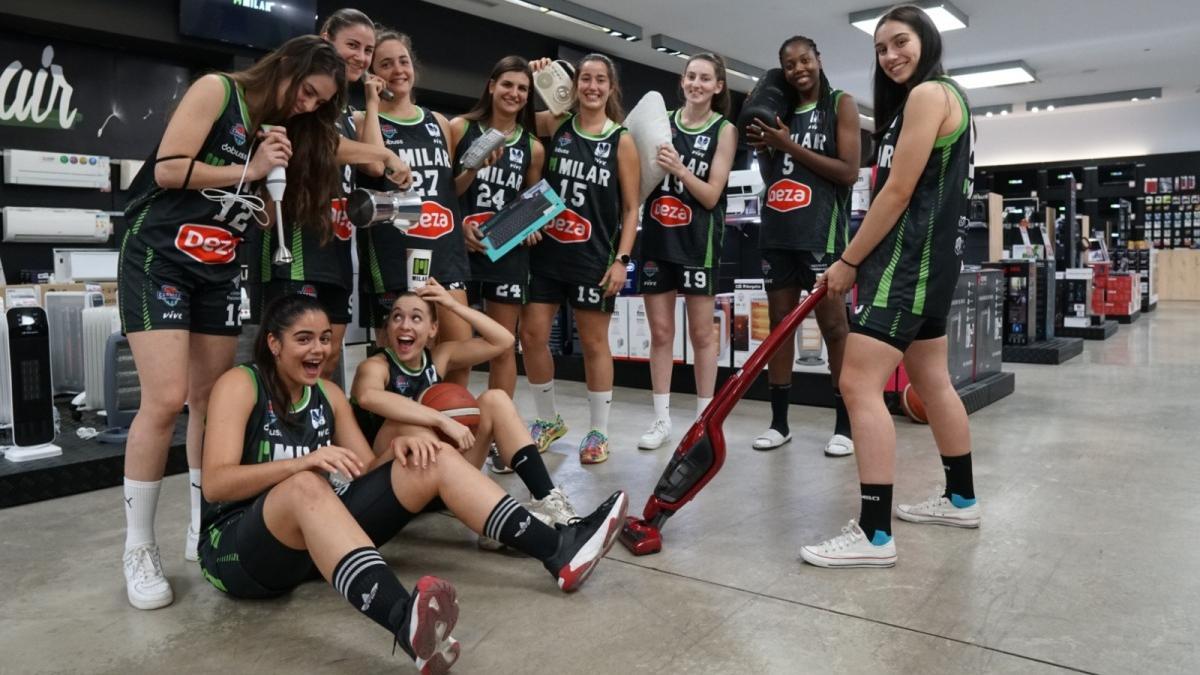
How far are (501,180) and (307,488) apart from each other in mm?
1717

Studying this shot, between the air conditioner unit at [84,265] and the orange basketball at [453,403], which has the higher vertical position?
the air conditioner unit at [84,265]

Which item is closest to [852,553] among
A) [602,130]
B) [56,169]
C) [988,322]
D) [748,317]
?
[602,130]

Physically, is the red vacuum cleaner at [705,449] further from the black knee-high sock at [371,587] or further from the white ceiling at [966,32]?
the white ceiling at [966,32]

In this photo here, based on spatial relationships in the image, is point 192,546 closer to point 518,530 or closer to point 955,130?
point 518,530

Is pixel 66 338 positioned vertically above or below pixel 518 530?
above

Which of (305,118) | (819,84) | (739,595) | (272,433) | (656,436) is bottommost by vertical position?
(739,595)

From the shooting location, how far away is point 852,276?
223cm

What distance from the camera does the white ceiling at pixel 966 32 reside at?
8.38 meters

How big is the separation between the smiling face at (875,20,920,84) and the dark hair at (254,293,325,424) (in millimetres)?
1548

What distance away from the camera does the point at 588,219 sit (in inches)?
129

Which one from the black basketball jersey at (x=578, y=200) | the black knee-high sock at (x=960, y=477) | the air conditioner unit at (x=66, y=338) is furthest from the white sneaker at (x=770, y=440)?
the air conditioner unit at (x=66, y=338)

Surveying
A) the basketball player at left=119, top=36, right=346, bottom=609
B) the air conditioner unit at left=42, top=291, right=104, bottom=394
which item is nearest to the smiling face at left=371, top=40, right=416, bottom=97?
the basketball player at left=119, top=36, right=346, bottom=609

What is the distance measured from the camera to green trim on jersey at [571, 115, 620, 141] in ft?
10.8

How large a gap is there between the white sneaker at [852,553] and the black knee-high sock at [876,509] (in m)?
0.02
